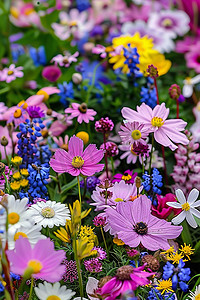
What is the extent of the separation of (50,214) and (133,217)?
0.11m

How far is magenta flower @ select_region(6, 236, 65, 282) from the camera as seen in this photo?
1.39 feet

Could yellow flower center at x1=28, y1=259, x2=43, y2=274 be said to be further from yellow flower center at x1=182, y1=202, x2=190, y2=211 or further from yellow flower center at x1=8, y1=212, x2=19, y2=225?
yellow flower center at x1=182, y1=202, x2=190, y2=211

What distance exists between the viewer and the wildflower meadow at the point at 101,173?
1.58 feet

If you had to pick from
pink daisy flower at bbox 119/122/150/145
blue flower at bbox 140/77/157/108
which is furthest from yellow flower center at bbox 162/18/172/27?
pink daisy flower at bbox 119/122/150/145

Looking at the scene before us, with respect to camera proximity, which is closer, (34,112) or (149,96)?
(34,112)

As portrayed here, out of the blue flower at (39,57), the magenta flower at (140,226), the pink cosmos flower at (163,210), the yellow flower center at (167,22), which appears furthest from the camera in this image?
the yellow flower center at (167,22)

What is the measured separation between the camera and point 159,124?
60 centimetres

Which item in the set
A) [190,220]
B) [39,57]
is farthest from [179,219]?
[39,57]

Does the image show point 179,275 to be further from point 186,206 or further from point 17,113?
point 17,113

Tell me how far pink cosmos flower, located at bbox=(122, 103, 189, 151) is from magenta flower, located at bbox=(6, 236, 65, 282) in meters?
0.22

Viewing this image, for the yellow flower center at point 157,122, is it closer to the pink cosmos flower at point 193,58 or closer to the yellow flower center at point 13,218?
the yellow flower center at point 13,218

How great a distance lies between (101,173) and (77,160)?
0.23 m

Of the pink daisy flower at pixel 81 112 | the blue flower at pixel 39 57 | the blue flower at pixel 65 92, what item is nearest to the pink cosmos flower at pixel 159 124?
the pink daisy flower at pixel 81 112

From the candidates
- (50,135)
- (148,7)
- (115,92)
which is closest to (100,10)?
(148,7)
